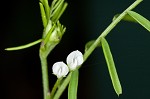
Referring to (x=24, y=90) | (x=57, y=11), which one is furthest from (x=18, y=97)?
(x=57, y=11)

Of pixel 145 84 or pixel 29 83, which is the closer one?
pixel 145 84

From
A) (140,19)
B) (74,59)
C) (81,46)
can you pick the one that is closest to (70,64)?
(74,59)

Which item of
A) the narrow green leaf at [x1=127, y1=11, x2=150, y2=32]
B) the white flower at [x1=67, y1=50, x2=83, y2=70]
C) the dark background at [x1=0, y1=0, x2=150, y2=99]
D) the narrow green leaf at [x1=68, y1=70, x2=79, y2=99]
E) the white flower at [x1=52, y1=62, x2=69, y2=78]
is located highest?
the dark background at [x1=0, y1=0, x2=150, y2=99]

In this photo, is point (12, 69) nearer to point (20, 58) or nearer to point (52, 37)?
point (20, 58)

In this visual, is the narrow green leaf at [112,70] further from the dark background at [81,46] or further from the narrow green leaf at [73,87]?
the dark background at [81,46]

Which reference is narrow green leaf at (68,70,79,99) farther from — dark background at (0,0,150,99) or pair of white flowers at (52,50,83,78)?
dark background at (0,0,150,99)

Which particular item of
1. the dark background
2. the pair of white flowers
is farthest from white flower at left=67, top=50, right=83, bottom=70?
the dark background

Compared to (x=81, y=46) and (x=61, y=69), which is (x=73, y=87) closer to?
(x=61, y=69)

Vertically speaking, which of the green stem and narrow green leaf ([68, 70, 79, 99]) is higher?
the green stem
